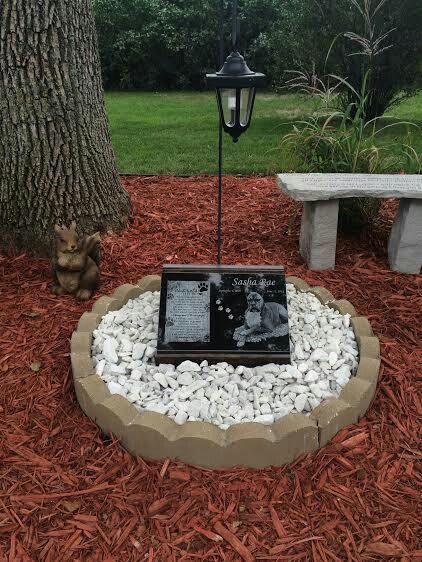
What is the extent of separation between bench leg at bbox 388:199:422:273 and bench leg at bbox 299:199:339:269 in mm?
451

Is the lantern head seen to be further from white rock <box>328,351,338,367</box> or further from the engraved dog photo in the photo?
white rock <box>328,351,338,367</box>

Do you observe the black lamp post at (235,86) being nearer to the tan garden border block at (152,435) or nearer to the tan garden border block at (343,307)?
the tan garden border block at (343,307)

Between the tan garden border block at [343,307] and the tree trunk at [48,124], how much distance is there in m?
1.86

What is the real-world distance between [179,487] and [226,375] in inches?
21.9

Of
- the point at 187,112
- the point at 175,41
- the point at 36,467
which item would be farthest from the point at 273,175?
the point at 175,41

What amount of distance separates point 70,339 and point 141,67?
13.8 meters

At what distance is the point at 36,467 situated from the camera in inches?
84.0

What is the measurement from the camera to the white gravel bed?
222 cm

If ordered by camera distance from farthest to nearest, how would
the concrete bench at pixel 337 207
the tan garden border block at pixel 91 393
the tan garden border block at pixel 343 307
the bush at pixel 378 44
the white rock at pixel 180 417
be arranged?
the bush at pixel 378 44, the concrete bench at pixel 337 207, the tan garden border block at pixel 343 307, the tan garden border block at pixel 91 393, the white rock at pixel 180 417

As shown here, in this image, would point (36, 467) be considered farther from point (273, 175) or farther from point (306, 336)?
point (273, 175)

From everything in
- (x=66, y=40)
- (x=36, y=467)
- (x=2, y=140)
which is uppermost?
(x=66, y=40)

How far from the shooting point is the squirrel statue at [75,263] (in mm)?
2955

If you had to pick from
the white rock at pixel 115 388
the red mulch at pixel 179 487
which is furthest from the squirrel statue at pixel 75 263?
the white rock at pixel 115 388

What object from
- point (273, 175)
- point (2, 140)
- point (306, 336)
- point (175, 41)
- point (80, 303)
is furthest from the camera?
point (175, 41)
